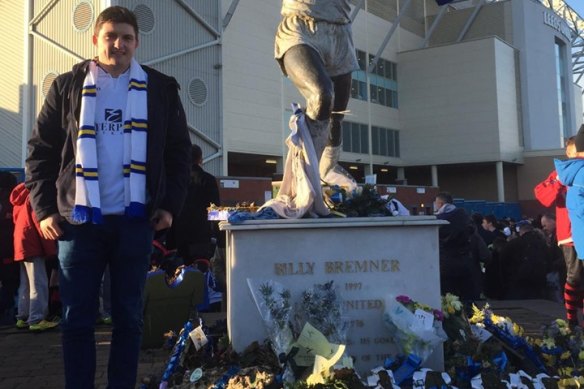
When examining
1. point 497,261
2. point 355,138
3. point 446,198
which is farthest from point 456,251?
point 355,138

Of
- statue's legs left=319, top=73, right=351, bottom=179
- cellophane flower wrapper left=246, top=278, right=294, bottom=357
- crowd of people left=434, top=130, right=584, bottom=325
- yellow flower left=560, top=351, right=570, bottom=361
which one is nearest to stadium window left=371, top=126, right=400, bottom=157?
crowd of people left=434, top=130, right=584, bottom=325

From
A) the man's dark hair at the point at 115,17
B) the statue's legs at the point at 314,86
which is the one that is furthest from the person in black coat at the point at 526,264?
the man's dark hair at the point at 115,17

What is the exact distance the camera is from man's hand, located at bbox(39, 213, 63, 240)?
2.89 meters

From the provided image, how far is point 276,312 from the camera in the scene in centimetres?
356

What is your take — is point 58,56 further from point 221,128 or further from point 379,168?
point 379,168

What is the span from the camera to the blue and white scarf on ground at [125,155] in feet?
9.39

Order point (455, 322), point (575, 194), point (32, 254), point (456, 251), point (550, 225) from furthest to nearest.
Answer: point (550, 225)
point (456, 251)
point (32, 254)
point (575, 194)
point (455, 322)

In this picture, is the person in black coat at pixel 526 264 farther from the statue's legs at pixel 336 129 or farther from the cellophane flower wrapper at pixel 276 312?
the cellophane flower wrapper at pixel 276 312

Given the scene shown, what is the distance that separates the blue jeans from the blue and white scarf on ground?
110mm

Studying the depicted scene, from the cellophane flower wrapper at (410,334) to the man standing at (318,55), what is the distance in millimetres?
1481

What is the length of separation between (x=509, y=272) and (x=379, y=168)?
32719 millimetres

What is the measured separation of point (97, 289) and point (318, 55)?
2.54m

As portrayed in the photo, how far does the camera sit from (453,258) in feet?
24.5

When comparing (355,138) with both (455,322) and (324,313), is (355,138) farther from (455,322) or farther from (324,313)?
→ (324,313)
